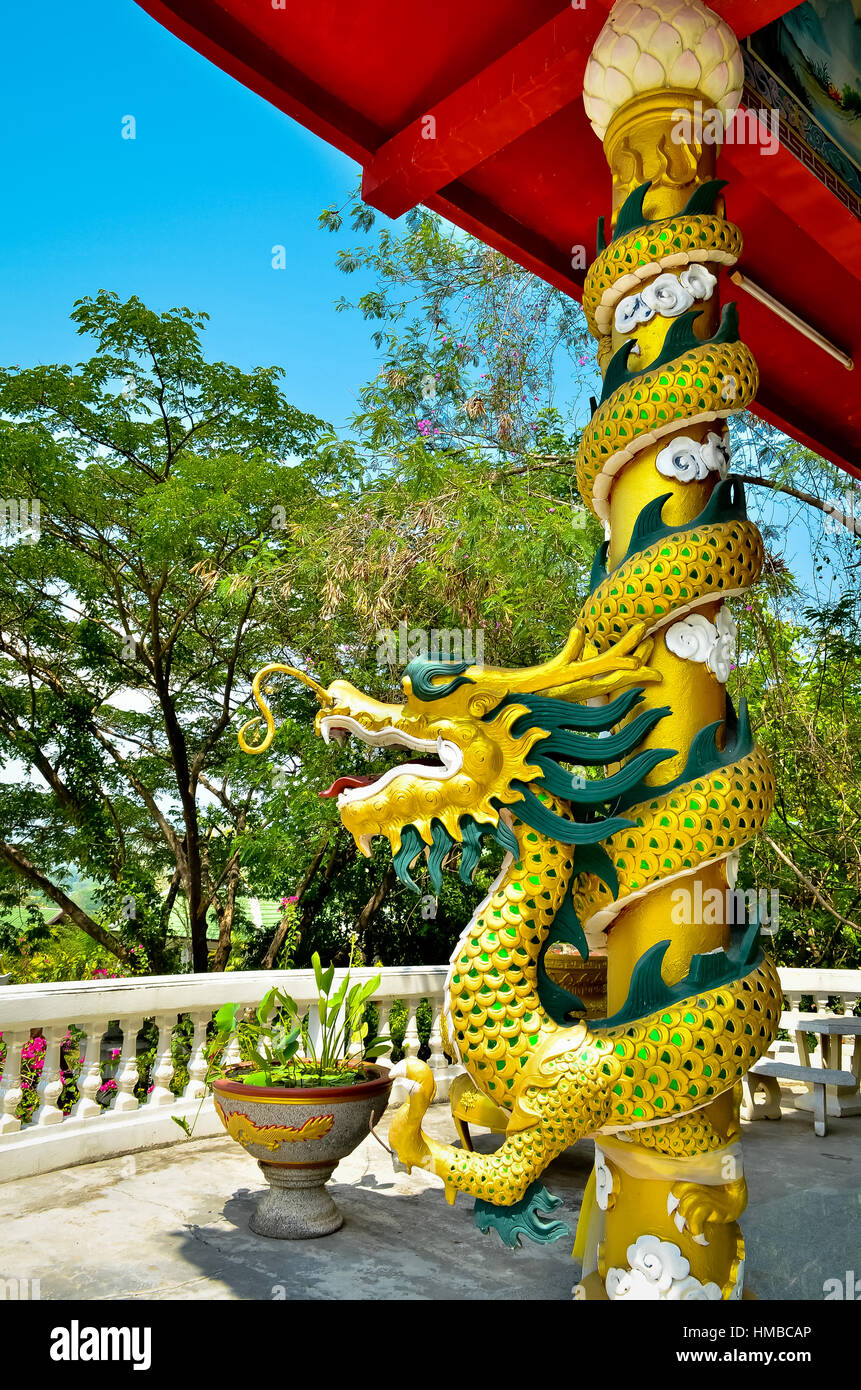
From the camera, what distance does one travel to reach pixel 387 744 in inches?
87.0

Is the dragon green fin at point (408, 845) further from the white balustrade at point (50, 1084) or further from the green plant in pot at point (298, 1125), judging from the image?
the white balustrade at point (50, 1084)

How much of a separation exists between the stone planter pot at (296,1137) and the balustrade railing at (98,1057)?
641 millimetres

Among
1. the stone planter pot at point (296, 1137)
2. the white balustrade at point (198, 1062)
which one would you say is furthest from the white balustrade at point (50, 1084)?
the stone planter pot at point (296, 1137)

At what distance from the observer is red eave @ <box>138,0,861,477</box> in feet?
9.01

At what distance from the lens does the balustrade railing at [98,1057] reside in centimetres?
362

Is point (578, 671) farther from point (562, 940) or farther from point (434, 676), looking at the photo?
point (562, 940)

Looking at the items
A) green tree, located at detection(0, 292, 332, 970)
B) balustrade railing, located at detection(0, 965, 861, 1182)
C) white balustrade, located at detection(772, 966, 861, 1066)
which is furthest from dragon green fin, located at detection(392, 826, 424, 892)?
green tree, located at detection(0, 292, 332, 970)

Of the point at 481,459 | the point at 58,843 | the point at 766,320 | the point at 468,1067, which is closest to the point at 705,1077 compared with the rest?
the point at 468,1067

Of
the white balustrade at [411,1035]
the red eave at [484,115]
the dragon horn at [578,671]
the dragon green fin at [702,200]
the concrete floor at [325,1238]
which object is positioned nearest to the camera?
the dragon horn at [578,671]

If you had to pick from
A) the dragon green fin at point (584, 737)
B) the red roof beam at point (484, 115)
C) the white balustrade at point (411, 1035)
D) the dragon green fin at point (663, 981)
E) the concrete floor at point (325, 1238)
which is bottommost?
the concrete floor at point (325, 1238)

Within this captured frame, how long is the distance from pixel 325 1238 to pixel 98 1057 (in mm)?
1360

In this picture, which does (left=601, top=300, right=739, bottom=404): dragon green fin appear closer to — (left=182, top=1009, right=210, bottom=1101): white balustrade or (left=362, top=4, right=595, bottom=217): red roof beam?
(left=362, top=4, right=595, bottom=217): red roof beam

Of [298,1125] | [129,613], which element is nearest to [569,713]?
[298,1125]
